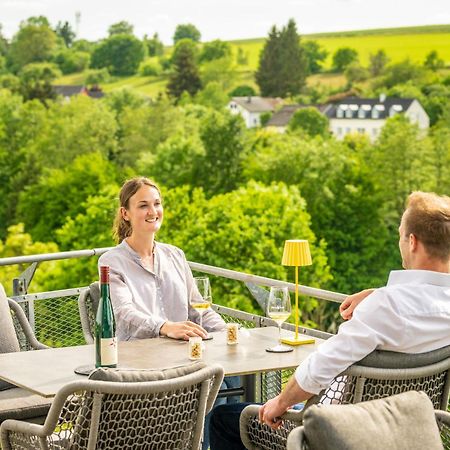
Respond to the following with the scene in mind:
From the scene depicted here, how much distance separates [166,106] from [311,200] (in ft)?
64.9

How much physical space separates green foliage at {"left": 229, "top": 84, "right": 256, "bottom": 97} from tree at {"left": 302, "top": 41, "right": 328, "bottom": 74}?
5.05 meters

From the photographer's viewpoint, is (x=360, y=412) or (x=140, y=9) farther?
(x=140, y=9)

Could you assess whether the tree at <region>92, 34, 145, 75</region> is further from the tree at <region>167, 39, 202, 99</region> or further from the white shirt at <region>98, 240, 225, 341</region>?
the white shirt at <region>98, 240, 225, 341</region>

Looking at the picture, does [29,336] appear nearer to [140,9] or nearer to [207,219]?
[207,219]

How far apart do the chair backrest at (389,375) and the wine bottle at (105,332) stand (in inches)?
32.4

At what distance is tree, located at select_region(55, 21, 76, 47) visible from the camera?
262ft

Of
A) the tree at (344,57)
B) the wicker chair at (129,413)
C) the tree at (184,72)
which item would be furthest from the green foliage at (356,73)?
the wicker chair at (129,413)

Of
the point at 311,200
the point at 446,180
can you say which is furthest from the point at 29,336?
the point at 446,180

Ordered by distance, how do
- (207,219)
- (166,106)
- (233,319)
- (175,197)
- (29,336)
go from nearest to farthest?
(29,336), (233,319), (207,219), (175,197), (166,106)

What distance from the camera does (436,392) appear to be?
3.11 m

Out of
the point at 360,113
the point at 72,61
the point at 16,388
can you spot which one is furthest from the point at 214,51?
the point at 16,388

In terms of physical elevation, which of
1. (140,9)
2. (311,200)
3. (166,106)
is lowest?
(311,200)

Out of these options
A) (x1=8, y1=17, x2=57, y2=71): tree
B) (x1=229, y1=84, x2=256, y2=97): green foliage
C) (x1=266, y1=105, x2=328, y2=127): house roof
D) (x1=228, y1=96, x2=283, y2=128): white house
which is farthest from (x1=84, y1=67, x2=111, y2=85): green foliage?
(x1=266, y1=105, x2=328, y2=127): house roof

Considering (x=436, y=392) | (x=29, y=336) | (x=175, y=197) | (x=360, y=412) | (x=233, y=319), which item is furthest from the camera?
(x=175, y=197)
